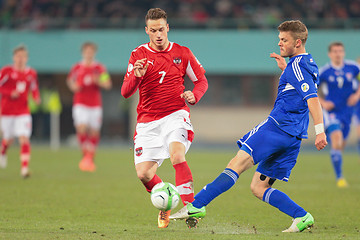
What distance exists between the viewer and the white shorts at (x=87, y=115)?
1486cm

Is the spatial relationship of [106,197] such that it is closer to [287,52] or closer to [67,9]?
[287,52]

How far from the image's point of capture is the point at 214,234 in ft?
20.4

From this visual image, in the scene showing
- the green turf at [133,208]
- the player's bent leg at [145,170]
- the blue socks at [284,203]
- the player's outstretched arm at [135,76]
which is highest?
the player's outstretched arm at [135,76]

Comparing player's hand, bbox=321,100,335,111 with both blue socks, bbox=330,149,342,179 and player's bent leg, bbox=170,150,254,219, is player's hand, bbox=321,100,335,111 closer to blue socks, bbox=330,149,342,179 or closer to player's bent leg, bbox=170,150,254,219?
blue socks, bbox=330,149,342,179

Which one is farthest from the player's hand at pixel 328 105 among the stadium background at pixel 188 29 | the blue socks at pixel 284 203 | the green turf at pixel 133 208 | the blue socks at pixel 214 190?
the stadium background at pixel 188 29

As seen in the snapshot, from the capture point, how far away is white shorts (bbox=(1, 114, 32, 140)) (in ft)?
42.4

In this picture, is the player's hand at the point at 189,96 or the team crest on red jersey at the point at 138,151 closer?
the player's hand at the point at 189,96

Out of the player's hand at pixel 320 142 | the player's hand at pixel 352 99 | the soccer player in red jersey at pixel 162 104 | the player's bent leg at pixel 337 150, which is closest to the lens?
the player's hand at pixel 320 142

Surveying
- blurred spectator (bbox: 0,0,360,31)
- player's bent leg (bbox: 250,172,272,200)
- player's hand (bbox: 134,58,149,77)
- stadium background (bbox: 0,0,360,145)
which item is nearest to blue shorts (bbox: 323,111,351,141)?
player's bent leg (bbox: 250,172,272,200)

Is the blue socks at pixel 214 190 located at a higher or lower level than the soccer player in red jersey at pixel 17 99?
lower

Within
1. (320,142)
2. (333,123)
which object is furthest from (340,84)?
(320,142)

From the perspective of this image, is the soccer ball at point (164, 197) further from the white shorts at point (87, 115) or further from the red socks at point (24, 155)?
the white shorts at point (87, 115)

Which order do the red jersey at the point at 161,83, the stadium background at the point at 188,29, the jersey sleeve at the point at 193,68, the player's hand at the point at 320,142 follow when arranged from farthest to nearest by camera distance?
the stadium background at the point at 188,29
the jersey sleeve at the point at 193,68
the red jersey at the point at 161,83
the player's hand at the point at 320,142

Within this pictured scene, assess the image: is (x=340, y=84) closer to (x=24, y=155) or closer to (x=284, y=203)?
(x=284, y=203)
